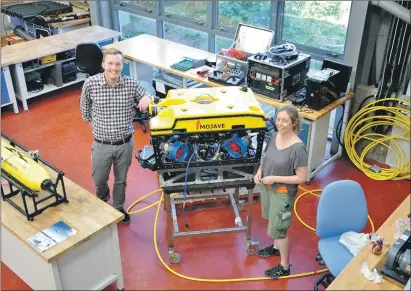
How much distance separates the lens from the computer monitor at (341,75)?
12.0 feet

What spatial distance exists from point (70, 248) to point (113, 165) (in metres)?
0.93

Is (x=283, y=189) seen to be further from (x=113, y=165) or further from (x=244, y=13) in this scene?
(x=244, y=13)

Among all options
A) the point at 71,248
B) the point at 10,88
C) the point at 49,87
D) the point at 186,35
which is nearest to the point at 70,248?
the point at 71,248

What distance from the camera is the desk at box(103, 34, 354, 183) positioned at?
364 centimetres

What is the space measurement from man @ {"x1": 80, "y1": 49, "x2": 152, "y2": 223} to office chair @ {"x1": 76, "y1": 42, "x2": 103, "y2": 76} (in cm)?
157

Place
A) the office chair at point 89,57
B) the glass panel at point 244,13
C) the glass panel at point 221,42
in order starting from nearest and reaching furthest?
the office chair at point 89,57, the glass panel at point 244,13, the glass panel at point 221,42

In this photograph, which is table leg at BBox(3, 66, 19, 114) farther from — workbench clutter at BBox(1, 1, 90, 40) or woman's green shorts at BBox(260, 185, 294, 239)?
woman's green shorts at BBox(260, 185, 294, 239)

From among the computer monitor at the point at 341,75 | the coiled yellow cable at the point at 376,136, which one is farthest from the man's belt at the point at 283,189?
the computer monitor at the point at 341,75

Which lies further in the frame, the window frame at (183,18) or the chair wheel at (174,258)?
the window frame at (183,18)

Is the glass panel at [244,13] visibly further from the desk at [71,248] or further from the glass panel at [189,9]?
the desk at [71,248]

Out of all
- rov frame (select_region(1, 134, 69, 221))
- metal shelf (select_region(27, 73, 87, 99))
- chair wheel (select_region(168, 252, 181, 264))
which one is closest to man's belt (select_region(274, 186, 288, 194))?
chair wheel (select_region(168, 252, 181, 264))

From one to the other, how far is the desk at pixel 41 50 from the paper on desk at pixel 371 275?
393 centimetres

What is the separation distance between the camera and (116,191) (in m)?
3.29

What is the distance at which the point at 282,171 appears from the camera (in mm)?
2545
